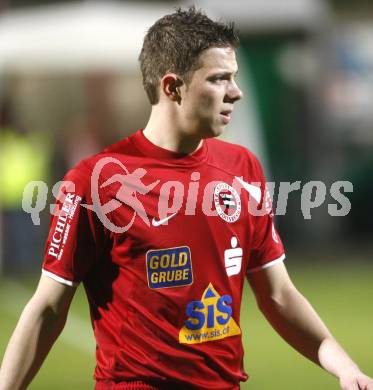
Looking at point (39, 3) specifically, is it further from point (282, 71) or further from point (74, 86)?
point (282, 71)

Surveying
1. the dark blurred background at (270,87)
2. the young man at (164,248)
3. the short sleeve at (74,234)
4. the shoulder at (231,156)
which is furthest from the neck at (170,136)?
the dark blurred background at (270,87)

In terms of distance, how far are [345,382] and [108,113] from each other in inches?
795

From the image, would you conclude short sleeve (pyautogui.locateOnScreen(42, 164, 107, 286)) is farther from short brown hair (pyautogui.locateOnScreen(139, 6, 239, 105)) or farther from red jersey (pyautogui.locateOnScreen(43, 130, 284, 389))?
short brown hair (pyautogui.locateOnScreen(139, 6, 239, 105))

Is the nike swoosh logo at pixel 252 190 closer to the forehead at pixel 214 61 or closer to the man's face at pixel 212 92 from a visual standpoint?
the man's face at pixel 212 92

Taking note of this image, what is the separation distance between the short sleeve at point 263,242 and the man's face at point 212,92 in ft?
1.36

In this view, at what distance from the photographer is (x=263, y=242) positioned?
14.3 feet

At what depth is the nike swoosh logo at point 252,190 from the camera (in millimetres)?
4344

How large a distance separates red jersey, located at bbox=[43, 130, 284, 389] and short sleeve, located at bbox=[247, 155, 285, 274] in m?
0.09

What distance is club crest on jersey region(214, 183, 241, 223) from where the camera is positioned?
4207 mm

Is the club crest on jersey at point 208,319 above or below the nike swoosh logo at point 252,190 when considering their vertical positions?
below

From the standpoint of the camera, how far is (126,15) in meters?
18.6

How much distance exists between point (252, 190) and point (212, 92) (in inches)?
19.1

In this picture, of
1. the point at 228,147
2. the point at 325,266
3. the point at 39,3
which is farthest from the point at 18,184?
the point at 228,147

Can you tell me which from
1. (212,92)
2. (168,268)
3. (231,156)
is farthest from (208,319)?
(212,92)
